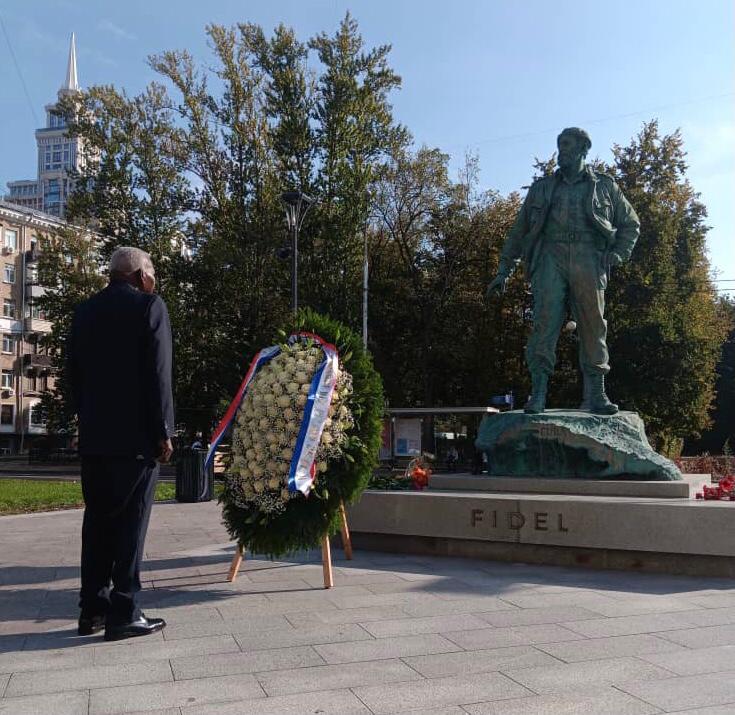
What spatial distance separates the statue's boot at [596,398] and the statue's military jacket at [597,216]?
56.9 inches

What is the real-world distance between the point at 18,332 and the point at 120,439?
57673mm

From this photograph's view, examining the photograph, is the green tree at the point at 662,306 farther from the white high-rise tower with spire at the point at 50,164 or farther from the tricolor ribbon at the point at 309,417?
the white high-rise tower with spire at the point at 50,164

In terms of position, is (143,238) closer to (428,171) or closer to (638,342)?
(428,171)

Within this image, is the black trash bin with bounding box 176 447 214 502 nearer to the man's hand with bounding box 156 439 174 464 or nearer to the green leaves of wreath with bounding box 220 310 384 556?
the green leaves of wreath with bounding box 220 310 384 556

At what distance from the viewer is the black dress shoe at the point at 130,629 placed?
15.2 feet

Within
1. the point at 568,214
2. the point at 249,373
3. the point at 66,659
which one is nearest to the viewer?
the point at 66,659

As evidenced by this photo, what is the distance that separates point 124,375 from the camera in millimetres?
4785

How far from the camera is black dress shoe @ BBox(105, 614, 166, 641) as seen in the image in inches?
183

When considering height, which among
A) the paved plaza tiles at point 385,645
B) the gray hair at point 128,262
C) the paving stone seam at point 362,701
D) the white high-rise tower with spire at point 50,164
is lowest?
the paved plaza tiles at point 385,645

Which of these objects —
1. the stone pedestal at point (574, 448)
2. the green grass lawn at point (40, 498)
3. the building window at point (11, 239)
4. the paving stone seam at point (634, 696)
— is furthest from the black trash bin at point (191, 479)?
the building window at point (11, 239)

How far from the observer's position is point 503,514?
24.6ft

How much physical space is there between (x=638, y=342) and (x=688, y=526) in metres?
22.3

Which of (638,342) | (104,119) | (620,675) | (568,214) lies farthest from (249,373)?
(104,119)

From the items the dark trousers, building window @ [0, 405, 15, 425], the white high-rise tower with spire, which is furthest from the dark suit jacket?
the white high-rise tower with spire
